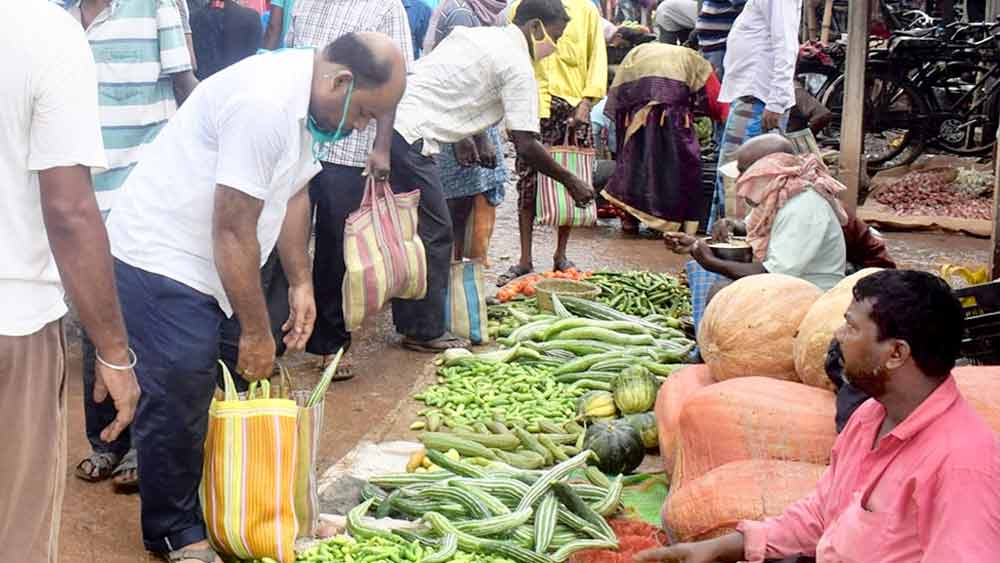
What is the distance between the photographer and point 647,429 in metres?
5.65

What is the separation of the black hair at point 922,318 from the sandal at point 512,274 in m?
5.88

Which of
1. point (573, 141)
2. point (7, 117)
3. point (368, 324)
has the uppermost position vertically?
point (7, 117)

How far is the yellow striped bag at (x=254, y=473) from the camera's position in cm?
429

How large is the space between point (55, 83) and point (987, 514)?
2.34 metres

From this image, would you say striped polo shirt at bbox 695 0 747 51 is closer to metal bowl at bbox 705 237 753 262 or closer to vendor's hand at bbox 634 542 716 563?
metal bowl at bbox 705 237 753 262

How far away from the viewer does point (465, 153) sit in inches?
293

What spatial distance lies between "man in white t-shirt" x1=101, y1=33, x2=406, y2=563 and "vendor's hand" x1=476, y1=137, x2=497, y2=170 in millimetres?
3069

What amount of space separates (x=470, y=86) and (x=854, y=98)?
3.44 meters

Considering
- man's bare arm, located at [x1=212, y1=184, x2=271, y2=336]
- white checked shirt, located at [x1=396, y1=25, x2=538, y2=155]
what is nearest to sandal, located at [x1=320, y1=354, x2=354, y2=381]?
white checked shirt, located at [x1=396, y1=25, x2=538, y2=155]

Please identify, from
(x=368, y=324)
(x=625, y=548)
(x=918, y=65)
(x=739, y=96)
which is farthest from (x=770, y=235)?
(x=918, y=65)

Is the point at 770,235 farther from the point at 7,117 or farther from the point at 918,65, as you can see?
the point at 918,65

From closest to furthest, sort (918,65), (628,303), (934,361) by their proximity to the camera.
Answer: (934,361)
(628,303)
(918,65)

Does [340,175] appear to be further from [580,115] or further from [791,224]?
[580,115]

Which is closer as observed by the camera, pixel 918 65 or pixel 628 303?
pixel 628 303
